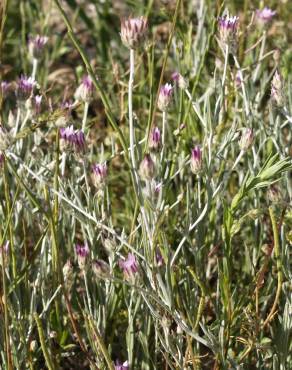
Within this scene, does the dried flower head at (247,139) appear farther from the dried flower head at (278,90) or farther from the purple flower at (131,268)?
the purple flower at (131,268)

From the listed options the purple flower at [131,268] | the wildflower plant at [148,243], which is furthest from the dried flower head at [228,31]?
the purple flower at [131,268]

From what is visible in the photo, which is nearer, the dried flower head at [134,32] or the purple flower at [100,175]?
the dried flower head at [134,32]

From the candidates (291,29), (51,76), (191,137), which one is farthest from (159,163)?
(291,29)

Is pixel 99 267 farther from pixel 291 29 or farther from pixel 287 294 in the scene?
pixel 291 29

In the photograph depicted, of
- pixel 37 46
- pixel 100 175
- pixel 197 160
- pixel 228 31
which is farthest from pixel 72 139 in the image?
pixel 37 46

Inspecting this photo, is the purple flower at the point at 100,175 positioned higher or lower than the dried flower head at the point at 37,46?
lower

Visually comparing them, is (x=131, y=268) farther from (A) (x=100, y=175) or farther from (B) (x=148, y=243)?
(A) (x=100, y=175)

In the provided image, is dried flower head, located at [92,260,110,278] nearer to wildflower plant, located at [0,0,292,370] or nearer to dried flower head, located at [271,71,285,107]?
wildflower plant, located at [0,0,292,370]
